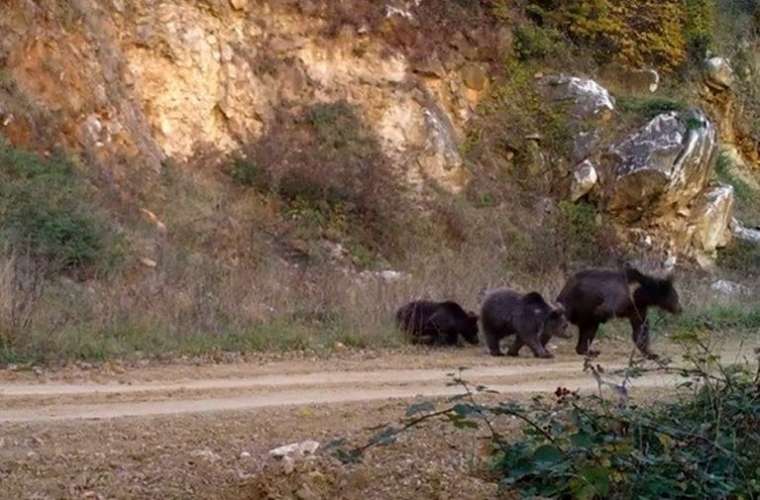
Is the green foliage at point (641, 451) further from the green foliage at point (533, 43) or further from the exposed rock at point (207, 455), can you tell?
the green foliage at point (533, 43)

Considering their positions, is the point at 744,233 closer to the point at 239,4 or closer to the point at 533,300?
the point at 239,4

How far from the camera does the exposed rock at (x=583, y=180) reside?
32062mm

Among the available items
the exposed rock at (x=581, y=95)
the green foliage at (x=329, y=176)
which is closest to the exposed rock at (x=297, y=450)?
the green foliage at (x=329, y=176)

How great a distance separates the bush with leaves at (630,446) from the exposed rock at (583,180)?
2431 centimetres

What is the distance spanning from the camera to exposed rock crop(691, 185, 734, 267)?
1308 inches

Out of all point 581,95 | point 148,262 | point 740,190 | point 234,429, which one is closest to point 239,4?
point 148,262

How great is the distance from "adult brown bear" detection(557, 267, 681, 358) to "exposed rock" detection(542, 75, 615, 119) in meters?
15.5

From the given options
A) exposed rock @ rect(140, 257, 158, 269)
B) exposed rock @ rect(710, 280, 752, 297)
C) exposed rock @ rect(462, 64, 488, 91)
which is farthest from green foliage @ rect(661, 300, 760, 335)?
exposed rock @ rect(462, 64, 488, 91)

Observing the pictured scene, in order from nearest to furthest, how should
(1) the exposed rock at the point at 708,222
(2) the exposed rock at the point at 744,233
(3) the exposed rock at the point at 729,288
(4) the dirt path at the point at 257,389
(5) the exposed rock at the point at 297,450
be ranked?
(5) the exposed rock at the point at 297,450, (4) the dirt path at the point at 257,389, (3) the exposed rock at the point at 729,288, (1) the exposed rock at the point at 708,222, (2) the exposed rock at the point at 744,233

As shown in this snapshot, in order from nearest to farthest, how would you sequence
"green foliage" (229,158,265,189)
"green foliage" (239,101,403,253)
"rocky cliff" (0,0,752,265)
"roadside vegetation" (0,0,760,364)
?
"roadside vegetation" (0,0,760,364) → "rocky cliff" (0,0,752,265) → "green foliage" (229,158,265,189) → "green foliage" (239,101,403,253)

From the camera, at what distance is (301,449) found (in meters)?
7.94

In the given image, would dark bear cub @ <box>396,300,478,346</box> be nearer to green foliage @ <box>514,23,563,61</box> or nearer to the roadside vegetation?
the roadside vegetation

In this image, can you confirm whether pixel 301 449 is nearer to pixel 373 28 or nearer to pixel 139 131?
pixel 139 131

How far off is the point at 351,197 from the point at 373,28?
201 inches
